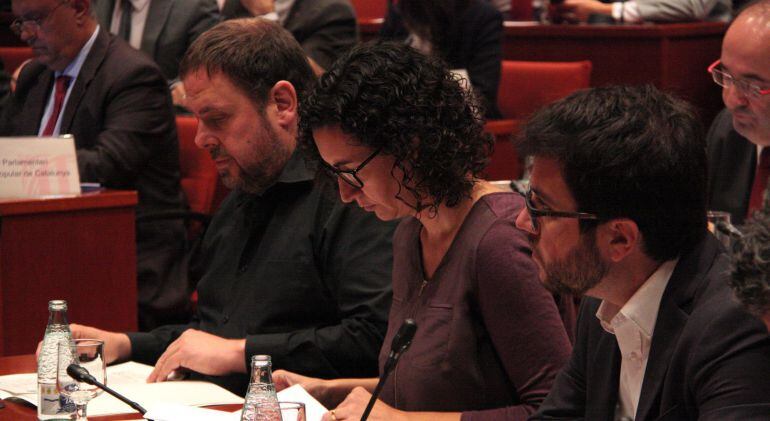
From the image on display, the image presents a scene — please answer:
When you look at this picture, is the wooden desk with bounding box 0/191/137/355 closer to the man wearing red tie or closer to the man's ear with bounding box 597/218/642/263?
the man wearing red tie

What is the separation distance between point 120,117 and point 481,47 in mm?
2251

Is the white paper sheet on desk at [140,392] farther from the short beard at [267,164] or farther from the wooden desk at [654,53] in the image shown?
the wooden desk at [654,53]

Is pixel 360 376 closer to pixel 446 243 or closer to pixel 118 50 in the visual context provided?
pixel 446 243

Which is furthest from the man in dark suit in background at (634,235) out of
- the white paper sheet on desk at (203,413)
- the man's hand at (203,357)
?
the man's hand at (203,357)

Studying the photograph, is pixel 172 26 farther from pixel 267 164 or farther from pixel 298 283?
pixel 298 283

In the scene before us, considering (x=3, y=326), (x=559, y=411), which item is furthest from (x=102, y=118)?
(x=559, y=411)

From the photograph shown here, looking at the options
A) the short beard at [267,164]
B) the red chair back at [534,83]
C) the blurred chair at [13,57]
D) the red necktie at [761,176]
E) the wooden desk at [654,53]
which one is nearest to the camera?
the short beard at [267,164]

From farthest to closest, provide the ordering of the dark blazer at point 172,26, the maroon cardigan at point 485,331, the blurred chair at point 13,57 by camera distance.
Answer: the blurred chair at point 13,57, the dark blazer at point 172,26, the maroon cardigan at point 485,331

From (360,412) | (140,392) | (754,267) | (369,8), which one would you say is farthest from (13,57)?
(754,267)

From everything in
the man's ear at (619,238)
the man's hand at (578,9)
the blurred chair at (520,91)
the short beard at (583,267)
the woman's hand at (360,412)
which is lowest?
the blurred chair at (520,91)

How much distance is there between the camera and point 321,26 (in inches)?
200

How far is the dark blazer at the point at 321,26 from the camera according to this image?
16.6 ft

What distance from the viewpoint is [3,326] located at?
361 cm

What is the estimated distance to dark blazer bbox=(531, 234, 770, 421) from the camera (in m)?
1.57
